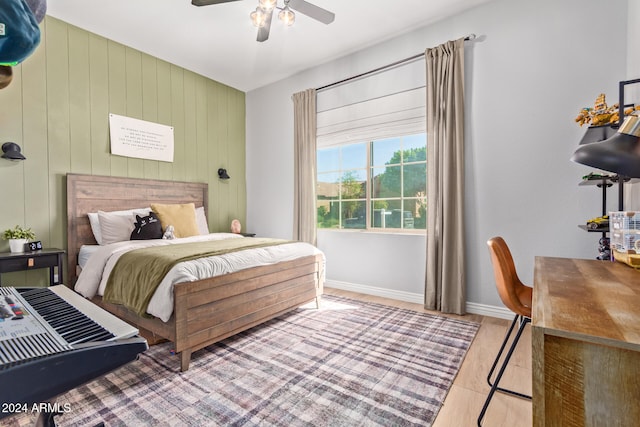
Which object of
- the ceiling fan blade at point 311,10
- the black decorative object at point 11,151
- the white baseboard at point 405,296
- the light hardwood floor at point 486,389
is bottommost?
the light hardwood floor at point 486,389

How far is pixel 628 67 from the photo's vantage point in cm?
218

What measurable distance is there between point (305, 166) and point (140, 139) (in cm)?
195

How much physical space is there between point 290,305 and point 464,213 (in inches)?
71.4

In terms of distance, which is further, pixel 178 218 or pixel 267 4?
pixel 178 218

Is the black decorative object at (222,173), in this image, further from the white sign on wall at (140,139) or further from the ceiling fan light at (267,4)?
the ceiling fan light at (267,4)

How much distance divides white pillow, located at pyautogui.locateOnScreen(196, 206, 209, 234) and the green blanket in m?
1.29

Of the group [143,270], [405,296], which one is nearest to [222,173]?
[143,270]

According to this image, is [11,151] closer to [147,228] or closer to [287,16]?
[147,228]

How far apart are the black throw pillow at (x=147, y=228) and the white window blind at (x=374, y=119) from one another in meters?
2.13

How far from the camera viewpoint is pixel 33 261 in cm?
253

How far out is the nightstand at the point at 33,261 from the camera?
241 centimetres

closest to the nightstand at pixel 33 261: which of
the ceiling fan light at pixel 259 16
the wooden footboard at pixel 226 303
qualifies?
the wooden footboard at pixel 226 303

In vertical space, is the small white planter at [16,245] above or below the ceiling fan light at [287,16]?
below

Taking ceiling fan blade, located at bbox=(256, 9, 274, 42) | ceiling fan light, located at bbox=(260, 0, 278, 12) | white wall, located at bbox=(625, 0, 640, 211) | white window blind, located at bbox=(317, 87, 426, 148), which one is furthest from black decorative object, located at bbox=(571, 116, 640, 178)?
white window blind, located at bbox=(317, 87, 426, 148)
